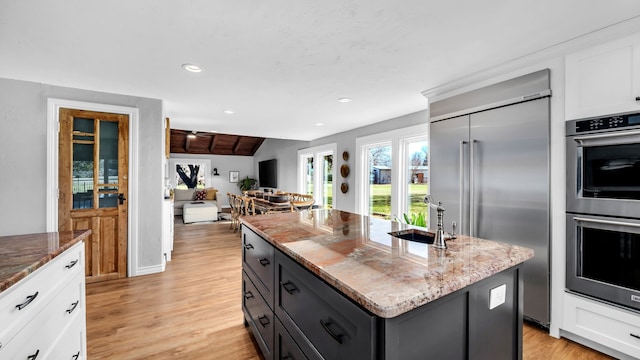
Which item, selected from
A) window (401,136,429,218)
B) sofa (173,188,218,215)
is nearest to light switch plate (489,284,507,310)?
window (401,136,429,218)

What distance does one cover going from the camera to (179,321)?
232 cm

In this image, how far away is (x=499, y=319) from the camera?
1.20 metres

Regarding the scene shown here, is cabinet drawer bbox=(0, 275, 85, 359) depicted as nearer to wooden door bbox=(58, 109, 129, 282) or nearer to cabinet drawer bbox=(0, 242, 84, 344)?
cabinet drawer bbox=(0, 242, 84, 344)

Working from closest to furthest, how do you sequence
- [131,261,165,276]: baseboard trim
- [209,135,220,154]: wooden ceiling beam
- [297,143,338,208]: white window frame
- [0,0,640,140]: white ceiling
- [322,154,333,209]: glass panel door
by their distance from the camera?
[0,0,640,140]: white ceiling < [131,261,165,276]: baseboard trim < [297,143,338,208]: white window frame < [322,154,333,209]: glass panel door < [209,135,220,154]: wooden ceiling beam

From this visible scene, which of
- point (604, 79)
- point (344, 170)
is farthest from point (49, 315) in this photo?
point (344, 170)

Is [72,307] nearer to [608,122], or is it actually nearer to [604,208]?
[604,208]

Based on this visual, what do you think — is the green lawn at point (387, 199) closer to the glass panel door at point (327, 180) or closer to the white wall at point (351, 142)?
the white wall at point (351, 142)

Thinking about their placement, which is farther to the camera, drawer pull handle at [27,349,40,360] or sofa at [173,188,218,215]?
sofa at [173,188,218,215]

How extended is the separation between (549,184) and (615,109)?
62 centimetres

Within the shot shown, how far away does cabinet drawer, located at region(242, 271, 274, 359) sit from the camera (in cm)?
162

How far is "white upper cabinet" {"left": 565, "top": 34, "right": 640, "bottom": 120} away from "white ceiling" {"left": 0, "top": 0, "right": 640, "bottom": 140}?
0.63ft

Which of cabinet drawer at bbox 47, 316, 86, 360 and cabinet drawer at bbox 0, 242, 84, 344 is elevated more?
cabinet drawer at bbox 0, 242, 84, 344

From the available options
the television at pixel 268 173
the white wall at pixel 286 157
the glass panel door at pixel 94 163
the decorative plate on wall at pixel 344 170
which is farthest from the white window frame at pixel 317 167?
the glass panel door at pixel 94 163

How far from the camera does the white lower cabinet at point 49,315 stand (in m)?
0.95
